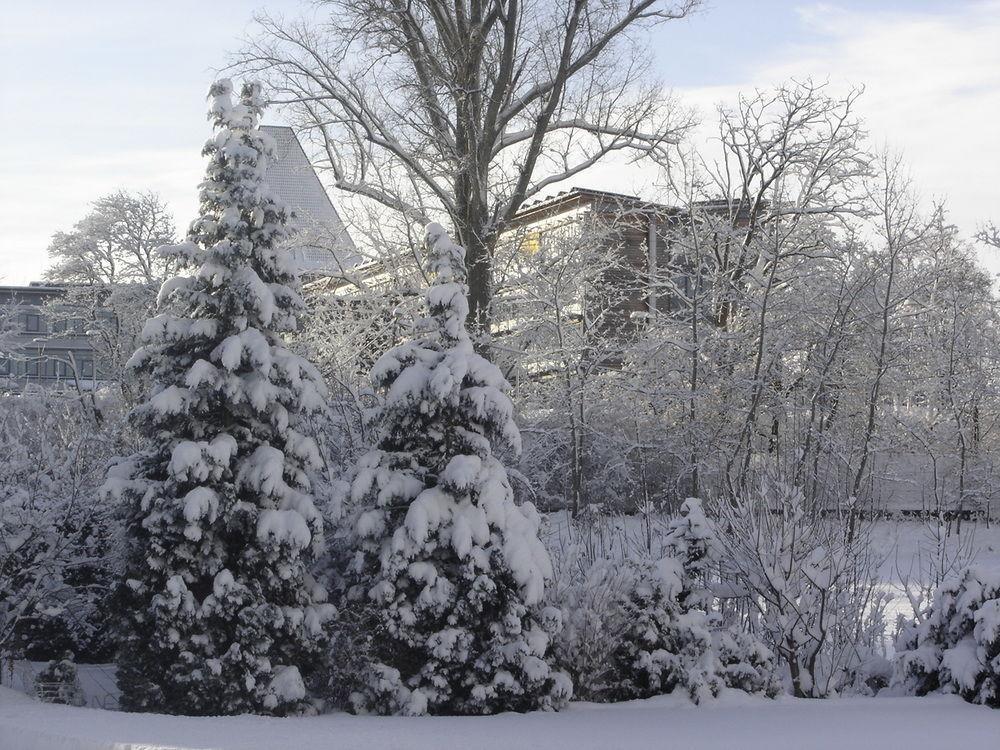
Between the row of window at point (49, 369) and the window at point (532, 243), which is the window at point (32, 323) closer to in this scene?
the row of window at point (49, 369)

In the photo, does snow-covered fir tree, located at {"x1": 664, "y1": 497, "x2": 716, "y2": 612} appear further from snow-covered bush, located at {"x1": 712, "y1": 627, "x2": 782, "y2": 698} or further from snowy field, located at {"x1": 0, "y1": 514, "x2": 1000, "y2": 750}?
snowy field, located at {"x1": 0, "y1": 514, "x2": 1000, "y2": 750}

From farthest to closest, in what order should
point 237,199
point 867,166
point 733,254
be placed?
point 733,254 → point 867,166 → point 237,199

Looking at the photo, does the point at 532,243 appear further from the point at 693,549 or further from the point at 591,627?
the point at 591,627

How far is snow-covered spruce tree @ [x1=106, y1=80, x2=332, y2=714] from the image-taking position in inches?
343

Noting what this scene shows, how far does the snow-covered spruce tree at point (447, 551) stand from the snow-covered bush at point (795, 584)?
1840 millimetres

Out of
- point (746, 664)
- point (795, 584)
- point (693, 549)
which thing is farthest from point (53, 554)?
point (795, 584)

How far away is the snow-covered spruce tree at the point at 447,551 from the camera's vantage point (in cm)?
849

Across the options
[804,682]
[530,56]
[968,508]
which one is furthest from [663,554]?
[968,508]

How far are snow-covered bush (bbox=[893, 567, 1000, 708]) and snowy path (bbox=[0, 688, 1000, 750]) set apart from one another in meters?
0.22

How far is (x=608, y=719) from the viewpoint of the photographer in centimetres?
818

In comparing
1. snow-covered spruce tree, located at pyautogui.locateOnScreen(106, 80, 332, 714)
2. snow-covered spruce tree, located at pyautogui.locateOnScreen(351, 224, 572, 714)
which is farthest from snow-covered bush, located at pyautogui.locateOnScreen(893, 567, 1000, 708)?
snow-covered spruce tree, located at pyautogui.locateOnScreen(106, 80, 332, 714)

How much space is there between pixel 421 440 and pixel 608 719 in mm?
2693

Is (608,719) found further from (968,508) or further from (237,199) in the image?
(968,508)

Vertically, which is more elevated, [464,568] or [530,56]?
[530,56]
